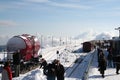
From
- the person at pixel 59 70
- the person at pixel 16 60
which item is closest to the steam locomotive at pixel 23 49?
the person at pixel 16 60

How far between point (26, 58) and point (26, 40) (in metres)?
1.89

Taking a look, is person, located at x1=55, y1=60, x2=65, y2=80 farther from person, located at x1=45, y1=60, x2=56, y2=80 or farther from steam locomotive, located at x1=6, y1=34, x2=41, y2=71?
steam locomotive, located at x1=6, y1=34, x2=41, y2=71

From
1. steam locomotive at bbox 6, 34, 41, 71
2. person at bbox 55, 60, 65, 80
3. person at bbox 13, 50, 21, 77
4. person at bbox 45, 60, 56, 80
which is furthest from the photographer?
steam locomotive at bbox 6, 34, 41, 71

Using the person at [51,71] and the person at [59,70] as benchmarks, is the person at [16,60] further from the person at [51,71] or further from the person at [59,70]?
the person at [51,71]

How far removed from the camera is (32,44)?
116 feet

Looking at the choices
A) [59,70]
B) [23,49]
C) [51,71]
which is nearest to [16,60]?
[23,49]

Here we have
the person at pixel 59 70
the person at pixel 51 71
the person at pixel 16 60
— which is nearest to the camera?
the person at pixel 51 71

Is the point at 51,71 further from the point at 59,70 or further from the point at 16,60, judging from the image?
the point at 16,60

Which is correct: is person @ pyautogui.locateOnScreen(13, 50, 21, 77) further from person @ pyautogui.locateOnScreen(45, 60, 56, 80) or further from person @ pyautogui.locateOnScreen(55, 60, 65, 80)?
person @ pyautogui.locateOnScreen(45, 60, 56, 80)

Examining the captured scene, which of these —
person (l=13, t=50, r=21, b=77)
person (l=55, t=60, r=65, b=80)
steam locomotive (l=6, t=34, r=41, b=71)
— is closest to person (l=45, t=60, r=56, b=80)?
person (l=55, t=60, r=65, b=80)

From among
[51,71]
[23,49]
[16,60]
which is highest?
[23,49]

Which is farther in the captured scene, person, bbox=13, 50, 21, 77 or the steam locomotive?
the steam locomotive

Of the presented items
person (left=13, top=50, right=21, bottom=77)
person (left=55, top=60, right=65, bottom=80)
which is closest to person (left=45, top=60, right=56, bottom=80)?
person (left=55, top=60, right=65, bottom=80)

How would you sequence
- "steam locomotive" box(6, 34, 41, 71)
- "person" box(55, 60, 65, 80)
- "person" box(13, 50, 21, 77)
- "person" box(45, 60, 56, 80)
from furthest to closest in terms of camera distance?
"steam locomotive" box(6, 34, 41, 71) < "person" box(13, 50, 21, 77) < "person" box(55, 60, 65, 80) < "person" box(45, 60, 56, 80)
